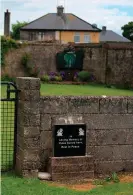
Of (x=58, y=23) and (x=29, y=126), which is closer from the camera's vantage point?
(x=29, y=126)

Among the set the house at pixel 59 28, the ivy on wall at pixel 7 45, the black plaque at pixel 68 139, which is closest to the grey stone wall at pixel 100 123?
the black plaque at pixel 68 139

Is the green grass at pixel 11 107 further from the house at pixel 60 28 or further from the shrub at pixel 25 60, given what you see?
the house at pixel 60 28

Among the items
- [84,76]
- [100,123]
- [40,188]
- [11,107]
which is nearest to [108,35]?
[84,76]

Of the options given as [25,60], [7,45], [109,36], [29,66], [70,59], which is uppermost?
[109,36]

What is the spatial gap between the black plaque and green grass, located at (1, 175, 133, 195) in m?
0.68

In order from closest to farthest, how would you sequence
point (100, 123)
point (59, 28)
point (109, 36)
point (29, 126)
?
1. point (29, 126)
2. point (100, 123)
3. point (59, 28)
4. point (109, 36)

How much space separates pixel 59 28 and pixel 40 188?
183ft

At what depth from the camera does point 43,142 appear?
8805 mm

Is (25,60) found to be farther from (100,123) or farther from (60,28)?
(100,123)

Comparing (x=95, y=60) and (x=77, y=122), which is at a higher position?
(x=95, y=60)

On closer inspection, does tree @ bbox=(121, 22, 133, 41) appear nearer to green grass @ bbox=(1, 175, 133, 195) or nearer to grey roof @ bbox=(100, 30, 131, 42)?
grey roof @ bbox=(100, 30, 131, 42)

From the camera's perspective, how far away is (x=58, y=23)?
6322 cm

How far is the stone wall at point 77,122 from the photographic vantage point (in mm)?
8539

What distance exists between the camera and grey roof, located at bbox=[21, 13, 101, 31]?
6309 centimetres
